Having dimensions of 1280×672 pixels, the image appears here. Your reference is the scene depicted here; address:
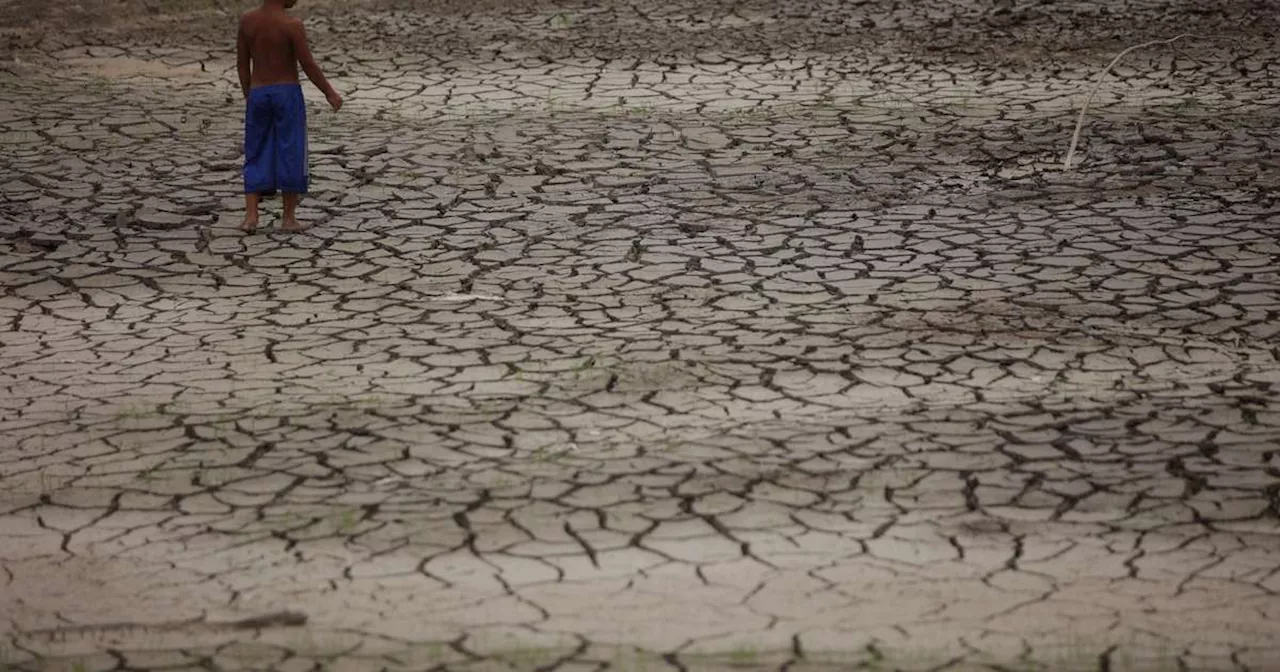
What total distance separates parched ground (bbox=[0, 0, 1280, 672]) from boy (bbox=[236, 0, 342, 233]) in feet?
0.82

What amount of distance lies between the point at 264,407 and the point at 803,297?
2.15 metres

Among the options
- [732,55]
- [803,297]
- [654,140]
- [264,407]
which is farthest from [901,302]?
[732,55]

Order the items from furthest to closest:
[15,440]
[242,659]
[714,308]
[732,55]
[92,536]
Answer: [732,55], [714,308], [15,440], [92,536], [242,659]

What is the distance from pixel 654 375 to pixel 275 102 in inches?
106

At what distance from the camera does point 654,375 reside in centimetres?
597

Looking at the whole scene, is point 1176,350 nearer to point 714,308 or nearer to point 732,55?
point 714,308

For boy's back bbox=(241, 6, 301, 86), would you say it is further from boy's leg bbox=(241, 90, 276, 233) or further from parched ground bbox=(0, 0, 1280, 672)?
parched ground bbox=(0, 0, 1280, 672)

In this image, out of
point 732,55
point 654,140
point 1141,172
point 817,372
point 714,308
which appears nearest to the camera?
point 817,372

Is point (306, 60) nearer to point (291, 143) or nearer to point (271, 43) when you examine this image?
point (271, 43)

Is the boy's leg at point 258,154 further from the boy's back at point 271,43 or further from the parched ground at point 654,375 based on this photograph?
the parched ground at point 654,375

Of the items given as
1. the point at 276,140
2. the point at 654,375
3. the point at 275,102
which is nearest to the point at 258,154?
the point at 276,140

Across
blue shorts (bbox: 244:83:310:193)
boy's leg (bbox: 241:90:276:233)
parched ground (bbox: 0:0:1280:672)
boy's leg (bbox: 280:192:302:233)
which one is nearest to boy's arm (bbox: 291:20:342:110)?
blue shorts (bbox: 244:83:310:193)

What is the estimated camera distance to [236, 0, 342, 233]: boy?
25.3 feet

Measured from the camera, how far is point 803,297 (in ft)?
22.5
